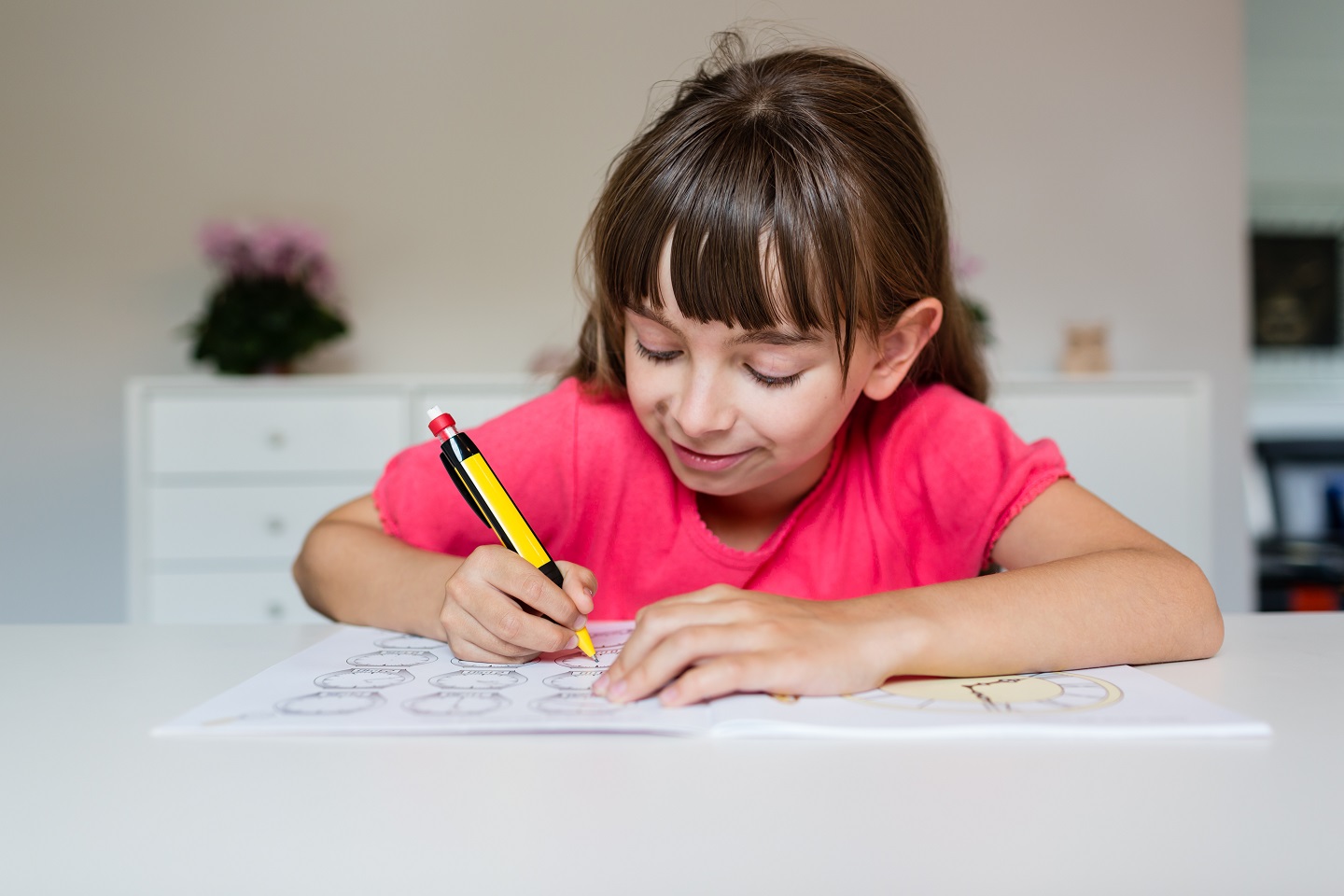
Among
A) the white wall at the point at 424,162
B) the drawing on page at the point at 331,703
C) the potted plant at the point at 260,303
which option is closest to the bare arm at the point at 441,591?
the drawing on page at the point at 331,703

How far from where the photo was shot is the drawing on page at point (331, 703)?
48cm

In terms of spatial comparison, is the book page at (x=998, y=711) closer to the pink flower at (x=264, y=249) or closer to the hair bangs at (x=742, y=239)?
the hair bangs at (x=742, y=239)

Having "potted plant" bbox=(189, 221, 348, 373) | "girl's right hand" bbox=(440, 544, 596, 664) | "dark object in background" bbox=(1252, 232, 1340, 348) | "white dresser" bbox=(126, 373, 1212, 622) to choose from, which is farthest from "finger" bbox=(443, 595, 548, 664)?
"dark object in background" bbox=(1252, 232, 1340, 348)

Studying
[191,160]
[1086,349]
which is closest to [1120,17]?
[1086,349]

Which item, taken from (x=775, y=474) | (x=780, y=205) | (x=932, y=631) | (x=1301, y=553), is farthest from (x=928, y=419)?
(x=1301, y=553)

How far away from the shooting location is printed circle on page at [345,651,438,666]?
0.60 m

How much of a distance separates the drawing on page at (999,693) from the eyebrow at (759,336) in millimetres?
252

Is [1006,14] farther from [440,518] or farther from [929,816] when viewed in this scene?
[929,816]

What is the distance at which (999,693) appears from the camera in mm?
510

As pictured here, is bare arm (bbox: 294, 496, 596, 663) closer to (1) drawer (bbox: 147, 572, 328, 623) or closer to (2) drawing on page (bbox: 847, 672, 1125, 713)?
(2) drawing on page (bbox: 847, 672, 1125, 713)

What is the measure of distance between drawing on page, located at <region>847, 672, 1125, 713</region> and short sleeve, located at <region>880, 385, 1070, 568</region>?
29 centimetres

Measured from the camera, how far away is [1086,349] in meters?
2.64

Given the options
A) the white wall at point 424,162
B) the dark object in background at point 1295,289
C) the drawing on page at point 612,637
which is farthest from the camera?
the dark object in background at point 1295,289

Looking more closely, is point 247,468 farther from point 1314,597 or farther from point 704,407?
point 1314,597
